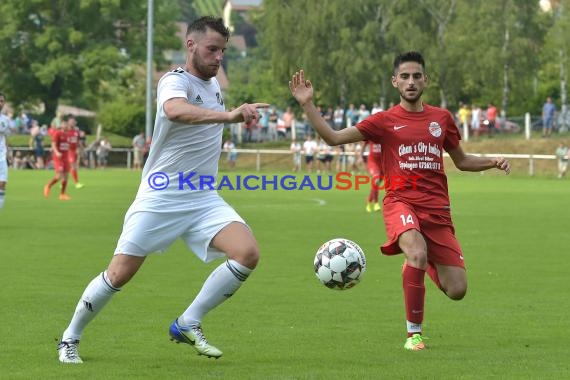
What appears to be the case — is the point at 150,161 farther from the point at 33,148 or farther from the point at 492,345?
the point at 33,148

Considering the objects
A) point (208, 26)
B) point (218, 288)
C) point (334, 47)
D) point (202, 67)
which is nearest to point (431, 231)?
point (218, 288)

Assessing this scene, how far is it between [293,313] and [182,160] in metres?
2.95

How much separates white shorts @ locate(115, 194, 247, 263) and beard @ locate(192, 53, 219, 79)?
0.85 m

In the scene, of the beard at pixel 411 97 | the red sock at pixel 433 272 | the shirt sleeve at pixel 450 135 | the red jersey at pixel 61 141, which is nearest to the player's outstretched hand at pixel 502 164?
the shirt sleeve at pixel 450 135

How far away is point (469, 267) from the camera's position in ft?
50.0

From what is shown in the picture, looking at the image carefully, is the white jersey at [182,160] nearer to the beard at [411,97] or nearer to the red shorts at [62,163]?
the beard at [411,97]

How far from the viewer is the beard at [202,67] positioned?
8.40m

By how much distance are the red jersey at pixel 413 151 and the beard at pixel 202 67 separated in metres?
1.55

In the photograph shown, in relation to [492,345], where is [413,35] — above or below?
above

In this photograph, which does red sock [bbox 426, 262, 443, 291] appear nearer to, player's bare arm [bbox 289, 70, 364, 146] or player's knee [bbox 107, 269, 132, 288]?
player's bare arm [bbox 289, 70, 364, 146]

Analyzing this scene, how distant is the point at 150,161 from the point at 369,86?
205ft

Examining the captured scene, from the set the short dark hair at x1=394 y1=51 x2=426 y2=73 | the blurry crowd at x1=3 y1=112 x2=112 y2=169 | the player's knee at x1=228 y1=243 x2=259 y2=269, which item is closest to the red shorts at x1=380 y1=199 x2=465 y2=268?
the short dark hair at x1=394 y1=51 x2=426 y2=73

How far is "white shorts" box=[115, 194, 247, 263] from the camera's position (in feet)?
27.4

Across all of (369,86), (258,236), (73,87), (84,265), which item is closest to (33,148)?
(73,87)
